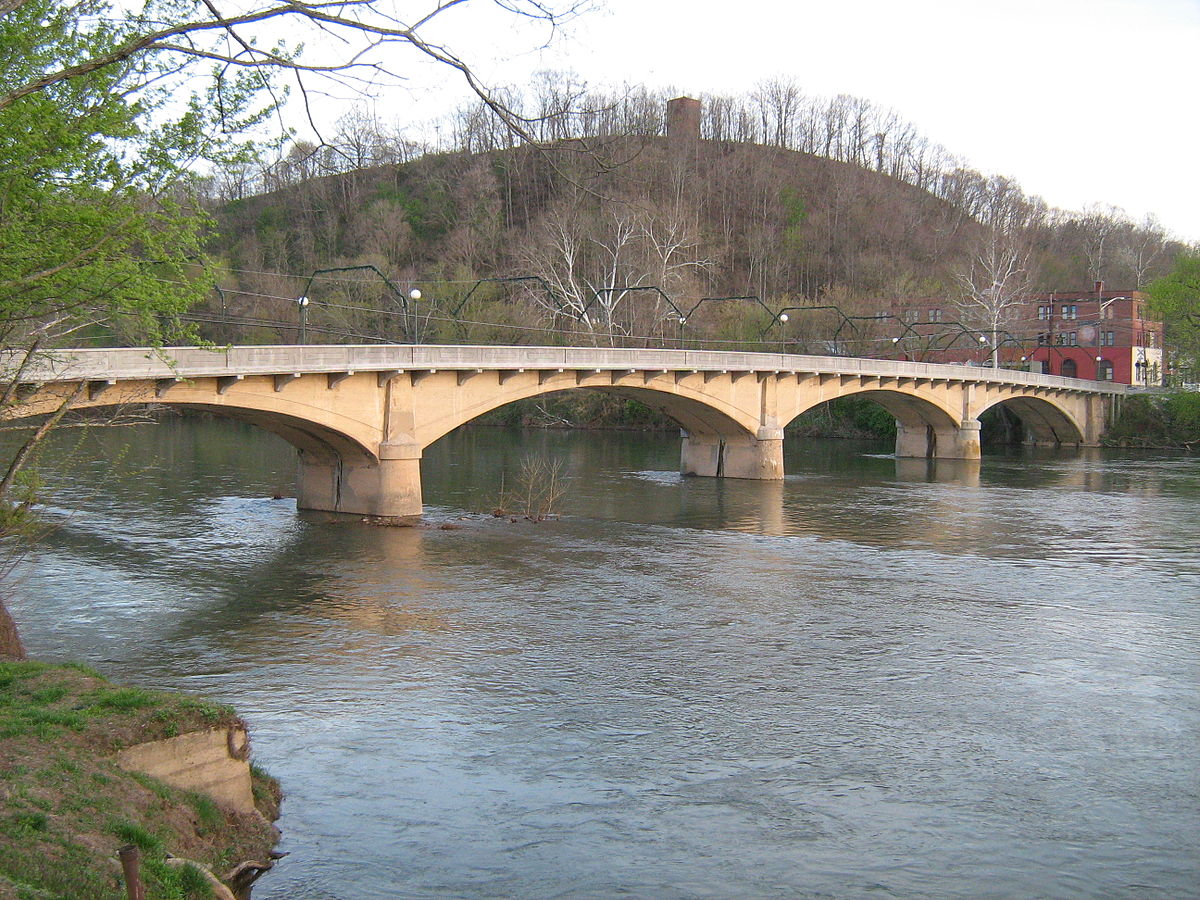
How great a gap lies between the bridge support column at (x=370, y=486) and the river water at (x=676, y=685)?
1.08 m

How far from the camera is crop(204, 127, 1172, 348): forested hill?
248ft

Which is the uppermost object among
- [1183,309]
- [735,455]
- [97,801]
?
[1183,309]

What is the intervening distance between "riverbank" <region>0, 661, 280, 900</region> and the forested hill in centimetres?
6032

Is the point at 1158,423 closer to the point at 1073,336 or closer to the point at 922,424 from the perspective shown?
the point at 1073,336

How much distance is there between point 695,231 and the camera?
3120 inches

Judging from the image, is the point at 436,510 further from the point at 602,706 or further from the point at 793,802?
the point at 793,802

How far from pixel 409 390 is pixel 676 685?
59.8ft

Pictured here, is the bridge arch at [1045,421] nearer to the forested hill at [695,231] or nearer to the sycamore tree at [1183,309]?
the sycamore tree at [1183,309]

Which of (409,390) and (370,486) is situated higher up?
(409,390)

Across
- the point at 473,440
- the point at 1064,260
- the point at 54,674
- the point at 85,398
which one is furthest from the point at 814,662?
the point at 1064,260

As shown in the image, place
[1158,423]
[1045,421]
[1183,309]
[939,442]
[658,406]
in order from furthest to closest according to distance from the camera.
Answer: [1183,309], [1045,421], [1158,423], [939,442], [658,406]

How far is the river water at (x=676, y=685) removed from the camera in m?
10.9

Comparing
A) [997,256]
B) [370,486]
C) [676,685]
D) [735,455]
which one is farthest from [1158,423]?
[676,685]

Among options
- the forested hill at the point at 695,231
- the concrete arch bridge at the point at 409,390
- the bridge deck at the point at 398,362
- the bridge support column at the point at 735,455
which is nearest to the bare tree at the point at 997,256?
the forested hill at the point at 695,231
